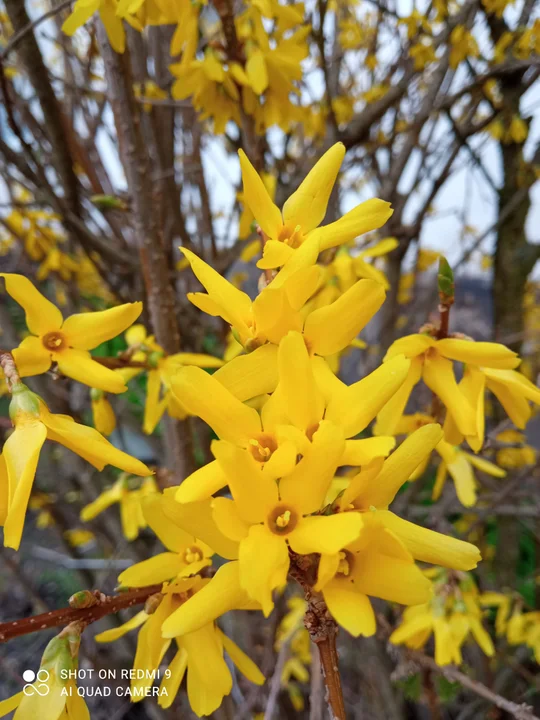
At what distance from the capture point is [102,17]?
2.35ft

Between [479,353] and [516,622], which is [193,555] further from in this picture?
[516,622]

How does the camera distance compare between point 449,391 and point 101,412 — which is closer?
point 449,391

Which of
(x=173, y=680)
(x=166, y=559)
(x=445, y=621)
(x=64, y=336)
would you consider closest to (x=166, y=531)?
(x=166, y=559)

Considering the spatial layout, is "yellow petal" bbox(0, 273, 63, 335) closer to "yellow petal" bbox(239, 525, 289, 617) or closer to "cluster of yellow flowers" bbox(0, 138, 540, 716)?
"cluster of yellow flowers" bbox(0, 138, 540, 716)

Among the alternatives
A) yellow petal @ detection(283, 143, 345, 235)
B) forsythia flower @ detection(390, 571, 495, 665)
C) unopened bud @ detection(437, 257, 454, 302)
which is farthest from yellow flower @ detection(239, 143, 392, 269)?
forsythia flower @ detection(390, 571, 495, 665)

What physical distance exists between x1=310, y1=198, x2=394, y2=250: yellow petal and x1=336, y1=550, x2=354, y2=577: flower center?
278mm

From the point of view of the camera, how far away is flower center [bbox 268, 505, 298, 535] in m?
0.38

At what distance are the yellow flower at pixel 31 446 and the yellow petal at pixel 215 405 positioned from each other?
0.07 meters

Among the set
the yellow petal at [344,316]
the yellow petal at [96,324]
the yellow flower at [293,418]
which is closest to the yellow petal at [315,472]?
the yellow flower at [293,418]

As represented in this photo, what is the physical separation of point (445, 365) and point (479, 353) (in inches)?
2.1

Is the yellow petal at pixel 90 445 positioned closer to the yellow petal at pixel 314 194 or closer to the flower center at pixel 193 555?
the flower center at pixel 193 555

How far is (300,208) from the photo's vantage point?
0.54 meters

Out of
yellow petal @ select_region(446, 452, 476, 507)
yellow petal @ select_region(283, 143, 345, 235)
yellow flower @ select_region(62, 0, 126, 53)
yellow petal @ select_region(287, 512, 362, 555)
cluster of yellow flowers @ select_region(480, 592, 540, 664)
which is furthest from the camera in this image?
cluster of yellow flowers @ select_region(480, 592, 540, 664)

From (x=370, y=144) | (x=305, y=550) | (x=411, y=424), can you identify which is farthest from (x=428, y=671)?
(x=370, y=144)
